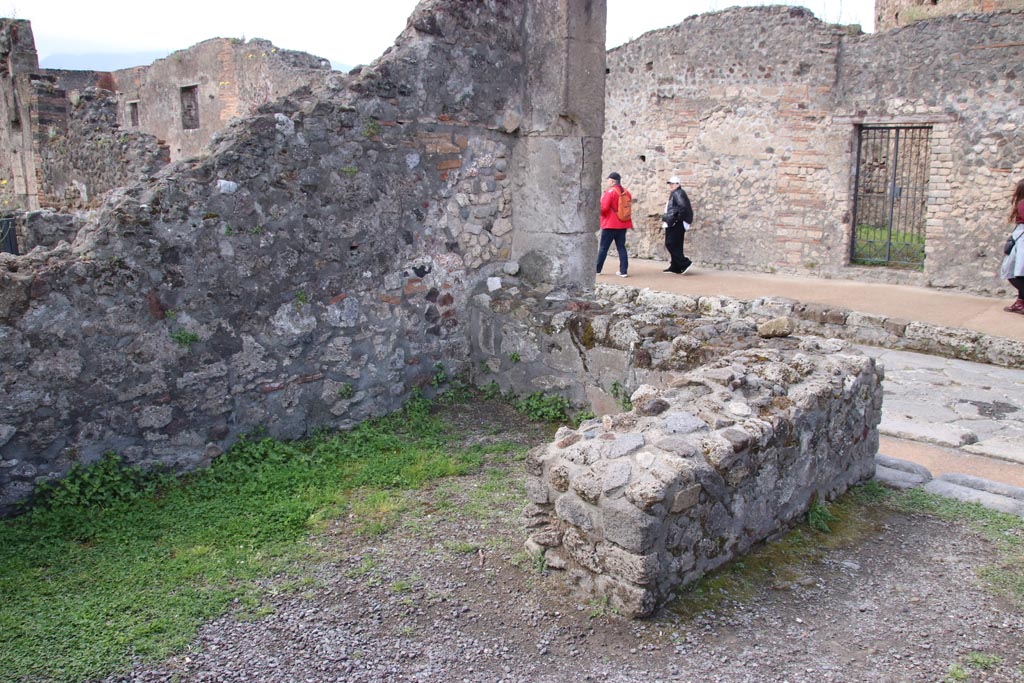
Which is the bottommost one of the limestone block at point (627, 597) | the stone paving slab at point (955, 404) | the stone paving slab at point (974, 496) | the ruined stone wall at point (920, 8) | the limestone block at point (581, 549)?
the stone paving slab at point (955, 404)

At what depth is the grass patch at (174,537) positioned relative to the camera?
3.09 metres

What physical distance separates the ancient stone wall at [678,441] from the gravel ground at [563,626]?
0.19 meters

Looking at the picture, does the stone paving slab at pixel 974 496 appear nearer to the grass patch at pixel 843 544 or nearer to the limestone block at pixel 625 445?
the grass patch at pixel 843 544

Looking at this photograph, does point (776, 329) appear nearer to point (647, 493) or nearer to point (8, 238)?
point (647, 493)

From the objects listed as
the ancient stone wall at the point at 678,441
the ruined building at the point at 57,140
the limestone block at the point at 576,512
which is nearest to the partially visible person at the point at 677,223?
the ruined building at the point at 57,140

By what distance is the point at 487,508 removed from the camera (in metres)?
4.19

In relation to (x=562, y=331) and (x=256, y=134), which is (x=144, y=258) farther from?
(x=562, y=331)

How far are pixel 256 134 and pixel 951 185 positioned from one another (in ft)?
32.4

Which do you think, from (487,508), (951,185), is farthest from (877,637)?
(951,185)

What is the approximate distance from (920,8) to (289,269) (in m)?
14.0

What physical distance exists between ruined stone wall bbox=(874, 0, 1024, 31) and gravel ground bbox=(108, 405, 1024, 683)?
38.7 ft

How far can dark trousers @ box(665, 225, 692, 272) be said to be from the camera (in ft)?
43.2

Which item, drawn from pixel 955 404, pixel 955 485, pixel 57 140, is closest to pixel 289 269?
pixel 955 485

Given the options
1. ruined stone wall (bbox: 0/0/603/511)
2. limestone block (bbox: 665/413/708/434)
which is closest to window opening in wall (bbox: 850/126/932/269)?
ruined stone wall (bbox: 0/0/603/511)
